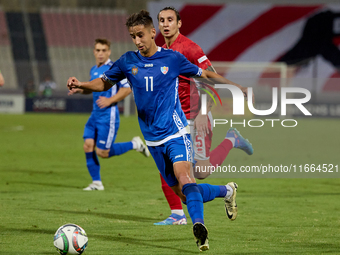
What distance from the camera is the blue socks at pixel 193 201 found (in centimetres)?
417

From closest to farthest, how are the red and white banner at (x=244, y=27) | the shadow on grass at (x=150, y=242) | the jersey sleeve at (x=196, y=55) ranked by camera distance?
the shadow on grass at (x=150, y=242) < the jersey sleeve at (x=196, y=55) < the red and white banner at (x=244, y=27)

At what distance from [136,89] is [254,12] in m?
36.1

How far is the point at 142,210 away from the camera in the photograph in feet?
21.0

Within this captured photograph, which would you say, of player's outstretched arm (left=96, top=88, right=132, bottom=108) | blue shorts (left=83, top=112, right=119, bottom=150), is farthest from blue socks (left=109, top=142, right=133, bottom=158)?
player's outstretched arm (left=96, top=88, right=132, bottom=108)

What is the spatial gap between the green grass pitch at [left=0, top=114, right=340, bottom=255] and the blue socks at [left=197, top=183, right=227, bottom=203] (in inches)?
15.7

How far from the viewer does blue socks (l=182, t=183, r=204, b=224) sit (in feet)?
13.7

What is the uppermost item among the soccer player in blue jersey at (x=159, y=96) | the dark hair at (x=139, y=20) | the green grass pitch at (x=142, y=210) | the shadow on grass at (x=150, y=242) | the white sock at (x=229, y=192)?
the dark hair at (x=139, y=20)

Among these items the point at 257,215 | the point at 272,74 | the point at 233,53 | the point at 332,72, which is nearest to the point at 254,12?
the point at 233,53

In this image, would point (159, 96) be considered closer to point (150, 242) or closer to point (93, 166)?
point (150, 242)

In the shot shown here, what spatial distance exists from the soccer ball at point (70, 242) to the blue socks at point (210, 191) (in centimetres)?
109

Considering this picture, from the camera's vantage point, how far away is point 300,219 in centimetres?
593

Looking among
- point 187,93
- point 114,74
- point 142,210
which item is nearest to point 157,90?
point 114,74

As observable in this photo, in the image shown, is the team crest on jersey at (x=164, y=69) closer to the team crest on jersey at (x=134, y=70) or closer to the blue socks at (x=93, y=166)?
the team crest on jersey at (x=134, y=70)

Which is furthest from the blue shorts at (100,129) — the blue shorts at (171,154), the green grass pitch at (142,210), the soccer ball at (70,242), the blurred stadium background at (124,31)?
the blurred stadium background at (124,31)
